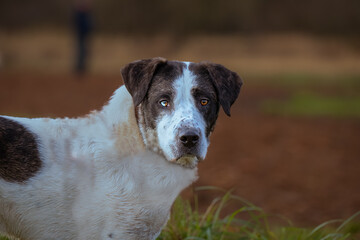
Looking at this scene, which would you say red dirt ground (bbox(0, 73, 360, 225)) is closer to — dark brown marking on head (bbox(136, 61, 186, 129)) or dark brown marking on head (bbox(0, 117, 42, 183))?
dark brown marking on head (bbox(136, 61, 186, 129))

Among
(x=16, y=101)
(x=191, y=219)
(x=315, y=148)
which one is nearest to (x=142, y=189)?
(x=191, y=219)

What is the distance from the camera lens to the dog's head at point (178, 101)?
2918 mm

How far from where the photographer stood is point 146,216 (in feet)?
9.35

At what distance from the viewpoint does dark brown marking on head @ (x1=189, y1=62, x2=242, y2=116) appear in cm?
323

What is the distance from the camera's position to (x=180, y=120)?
2.93 metres

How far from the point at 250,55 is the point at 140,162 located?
2228 cm

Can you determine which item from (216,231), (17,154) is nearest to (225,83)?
→ (17,154)

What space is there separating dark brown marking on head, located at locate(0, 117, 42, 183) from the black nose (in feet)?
2.81

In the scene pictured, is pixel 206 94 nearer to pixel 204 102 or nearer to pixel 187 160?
pixel 204 102

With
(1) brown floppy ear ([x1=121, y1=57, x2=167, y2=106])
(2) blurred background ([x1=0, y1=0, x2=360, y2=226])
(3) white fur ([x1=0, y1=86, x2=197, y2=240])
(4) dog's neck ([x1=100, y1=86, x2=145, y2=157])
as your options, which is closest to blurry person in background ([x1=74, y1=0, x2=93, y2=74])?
(2) blurred background ([x1=0, y1=0, x2=360, y2=226])

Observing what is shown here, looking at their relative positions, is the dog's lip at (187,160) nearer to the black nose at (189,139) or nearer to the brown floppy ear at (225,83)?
the black nose at (189,139)

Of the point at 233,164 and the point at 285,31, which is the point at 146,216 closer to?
the point at 233,164

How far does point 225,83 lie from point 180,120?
0.52m

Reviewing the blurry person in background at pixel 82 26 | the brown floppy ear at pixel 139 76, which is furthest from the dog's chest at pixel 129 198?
the blurry person in background at pixel 82 26
